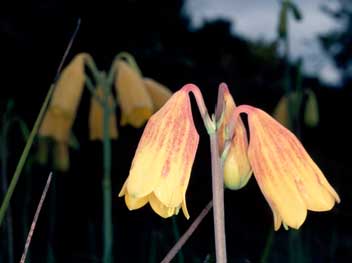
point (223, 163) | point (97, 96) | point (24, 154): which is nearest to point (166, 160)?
point (223, 163)

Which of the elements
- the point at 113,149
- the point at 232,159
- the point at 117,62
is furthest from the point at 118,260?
the point at 232,159

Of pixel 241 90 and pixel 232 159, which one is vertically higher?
pixel 241 90

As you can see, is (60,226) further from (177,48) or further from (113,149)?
(177,48)

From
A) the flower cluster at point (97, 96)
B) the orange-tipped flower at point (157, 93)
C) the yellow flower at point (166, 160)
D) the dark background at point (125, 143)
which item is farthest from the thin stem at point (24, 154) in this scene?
the dark background at point (125, 143)

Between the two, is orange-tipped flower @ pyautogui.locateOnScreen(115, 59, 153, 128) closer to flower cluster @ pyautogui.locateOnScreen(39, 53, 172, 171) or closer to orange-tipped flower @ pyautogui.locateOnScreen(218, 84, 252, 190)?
flower cluster @ pyautogui.locateOnScreen(39, 53, 172, 171)

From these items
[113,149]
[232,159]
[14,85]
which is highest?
[14,85]

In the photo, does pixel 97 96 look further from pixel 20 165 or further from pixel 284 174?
pixel 284 174

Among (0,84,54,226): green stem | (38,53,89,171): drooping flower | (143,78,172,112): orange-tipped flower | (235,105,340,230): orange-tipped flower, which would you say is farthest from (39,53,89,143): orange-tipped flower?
(235,105,340,230): orange-tipped flower

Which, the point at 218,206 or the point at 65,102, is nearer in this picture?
the point at 218,206
